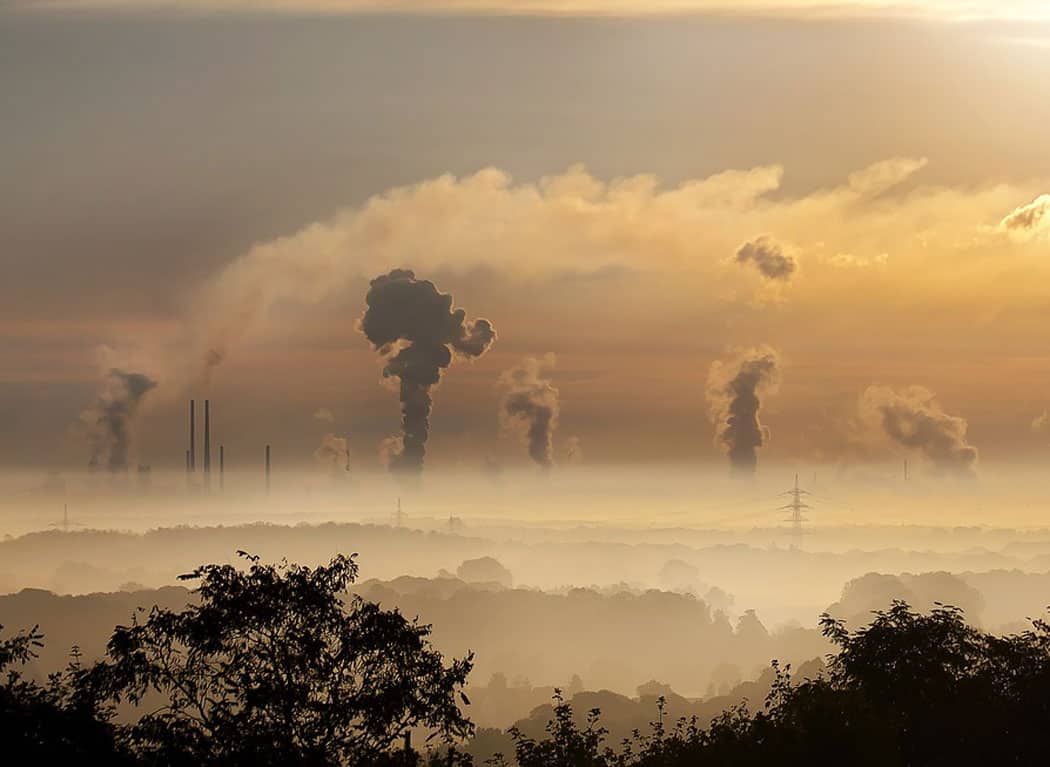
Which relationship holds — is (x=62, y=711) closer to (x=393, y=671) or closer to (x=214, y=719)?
(x=214, y=719)

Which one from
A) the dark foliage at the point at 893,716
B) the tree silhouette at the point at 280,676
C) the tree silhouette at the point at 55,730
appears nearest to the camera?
the tree silhouette at the point at 55,730

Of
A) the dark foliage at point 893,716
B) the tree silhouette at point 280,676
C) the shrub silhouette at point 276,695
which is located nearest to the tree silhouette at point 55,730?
the shrub silhouette at point 276,695

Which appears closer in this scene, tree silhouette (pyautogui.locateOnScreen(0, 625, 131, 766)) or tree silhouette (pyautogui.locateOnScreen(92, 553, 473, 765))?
tree silhouette (pyautogui.locateOnScreen(0, 625, 131, 766))

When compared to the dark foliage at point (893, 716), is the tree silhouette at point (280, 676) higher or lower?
higher

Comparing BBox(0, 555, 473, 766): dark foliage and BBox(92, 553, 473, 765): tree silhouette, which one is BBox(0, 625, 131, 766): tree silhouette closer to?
BBox(0, 555, 473, 766): dark foliage

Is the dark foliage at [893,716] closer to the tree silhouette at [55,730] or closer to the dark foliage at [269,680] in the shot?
the dark foliage at [269,680]

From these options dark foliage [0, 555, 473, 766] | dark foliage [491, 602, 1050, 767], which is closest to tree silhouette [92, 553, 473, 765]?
dark foliage [0, 555, 473, 766]

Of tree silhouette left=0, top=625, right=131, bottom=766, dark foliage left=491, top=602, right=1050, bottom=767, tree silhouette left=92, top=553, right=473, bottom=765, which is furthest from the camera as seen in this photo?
dark foliage left=491, top=602, right=1050, bottom=767

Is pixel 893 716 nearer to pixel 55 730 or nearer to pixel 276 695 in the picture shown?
pixel 276 695

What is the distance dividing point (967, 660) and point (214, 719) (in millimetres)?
29326

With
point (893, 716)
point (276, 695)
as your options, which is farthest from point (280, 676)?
point (893, 716)

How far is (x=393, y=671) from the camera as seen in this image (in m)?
35.2

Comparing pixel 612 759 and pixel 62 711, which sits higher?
pixel 62 711

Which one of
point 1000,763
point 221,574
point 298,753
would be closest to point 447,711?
point 298,753
